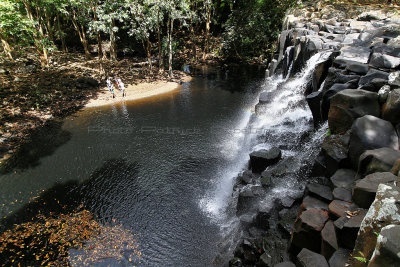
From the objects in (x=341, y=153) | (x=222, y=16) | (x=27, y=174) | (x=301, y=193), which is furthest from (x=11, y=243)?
(x=222, y=16)

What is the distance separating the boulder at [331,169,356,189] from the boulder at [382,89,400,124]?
5.37 feet

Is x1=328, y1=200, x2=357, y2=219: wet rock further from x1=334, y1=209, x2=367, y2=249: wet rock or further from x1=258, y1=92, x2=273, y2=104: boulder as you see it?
x1=258, y1=92, x2=273, y2=104: boulder

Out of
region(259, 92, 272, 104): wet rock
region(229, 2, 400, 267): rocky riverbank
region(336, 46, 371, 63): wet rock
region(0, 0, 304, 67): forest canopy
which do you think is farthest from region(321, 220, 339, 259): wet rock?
region(0, 0, 304, 67): forest canopy

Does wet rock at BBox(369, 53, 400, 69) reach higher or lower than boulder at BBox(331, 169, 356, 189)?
higher

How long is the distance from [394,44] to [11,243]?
55.5ft

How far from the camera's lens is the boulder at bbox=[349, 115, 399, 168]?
5.68 meters

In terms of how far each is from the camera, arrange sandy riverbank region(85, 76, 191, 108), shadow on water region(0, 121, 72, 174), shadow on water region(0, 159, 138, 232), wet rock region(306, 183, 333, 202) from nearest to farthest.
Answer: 1. wet rock region(306, 183, 333, 202)
2. shadow on water region(0, 159, 138, 232)
3. shadow on water region(0, 121, 72, 174)
4. sandy riverbank region(85, 76, 191, 108)

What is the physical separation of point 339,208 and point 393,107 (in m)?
2.99

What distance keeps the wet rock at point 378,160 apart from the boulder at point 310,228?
1.34 m

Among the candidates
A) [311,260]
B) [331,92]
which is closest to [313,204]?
[311,260]

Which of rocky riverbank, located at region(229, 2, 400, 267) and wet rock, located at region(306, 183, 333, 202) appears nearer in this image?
rocky riverbank, located at region(229, 2, 400, 267)

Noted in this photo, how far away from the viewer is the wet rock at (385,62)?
7.90 metres

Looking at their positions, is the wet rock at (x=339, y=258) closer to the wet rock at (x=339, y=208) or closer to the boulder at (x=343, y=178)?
the wet rock at (x=339, y=208)

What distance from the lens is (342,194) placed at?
17.8ft
